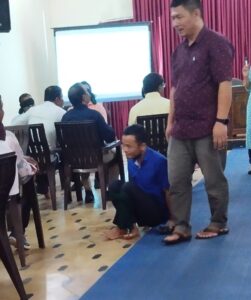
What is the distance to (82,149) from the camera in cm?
404

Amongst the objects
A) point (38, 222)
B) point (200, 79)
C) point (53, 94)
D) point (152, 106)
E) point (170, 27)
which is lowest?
point (38, 222)

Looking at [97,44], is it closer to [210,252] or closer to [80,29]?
[80,29]

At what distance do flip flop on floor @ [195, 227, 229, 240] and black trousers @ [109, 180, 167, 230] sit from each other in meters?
0.30

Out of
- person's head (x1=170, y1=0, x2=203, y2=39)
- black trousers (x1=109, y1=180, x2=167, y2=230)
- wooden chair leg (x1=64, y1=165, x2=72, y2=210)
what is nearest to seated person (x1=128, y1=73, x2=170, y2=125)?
wooden chair leg (x1=64, y1=165, x2=72, y2=210)

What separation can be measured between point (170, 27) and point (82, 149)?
12.8 feet

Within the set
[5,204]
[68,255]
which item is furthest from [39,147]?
[5,204]

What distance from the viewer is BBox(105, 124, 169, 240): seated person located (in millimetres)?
3193

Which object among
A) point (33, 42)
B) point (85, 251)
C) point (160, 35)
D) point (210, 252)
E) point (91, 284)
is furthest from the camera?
point (160, 35)

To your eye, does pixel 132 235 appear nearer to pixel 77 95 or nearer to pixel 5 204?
pixel 5 204

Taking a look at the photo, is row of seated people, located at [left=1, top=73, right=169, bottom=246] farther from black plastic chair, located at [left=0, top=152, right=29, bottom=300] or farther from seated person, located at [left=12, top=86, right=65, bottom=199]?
black plastic chair, located at [left=0, top=152, right=29, bottom=300]

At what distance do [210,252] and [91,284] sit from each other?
70cm

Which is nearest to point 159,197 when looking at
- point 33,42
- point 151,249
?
point 151,249

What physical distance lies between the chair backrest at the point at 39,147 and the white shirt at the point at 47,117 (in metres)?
0.25

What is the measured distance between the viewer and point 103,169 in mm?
4055
